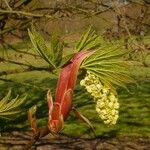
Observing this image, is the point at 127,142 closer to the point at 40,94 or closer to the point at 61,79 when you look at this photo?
the point at 40,94

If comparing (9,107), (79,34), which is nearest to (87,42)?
(9,107)

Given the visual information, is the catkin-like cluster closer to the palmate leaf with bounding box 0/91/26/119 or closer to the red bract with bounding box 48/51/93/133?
the red bract with bounding box 48/51/93/133

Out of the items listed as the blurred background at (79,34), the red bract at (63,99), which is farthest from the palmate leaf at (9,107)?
the blurred background at (79,34)

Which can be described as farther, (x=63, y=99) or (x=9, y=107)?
(x=9, y=107)

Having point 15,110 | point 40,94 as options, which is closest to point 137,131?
point 40,94

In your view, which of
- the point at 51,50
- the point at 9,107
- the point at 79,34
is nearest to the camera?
the point at 51,50

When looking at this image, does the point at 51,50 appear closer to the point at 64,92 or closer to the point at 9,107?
the point at 64,92
